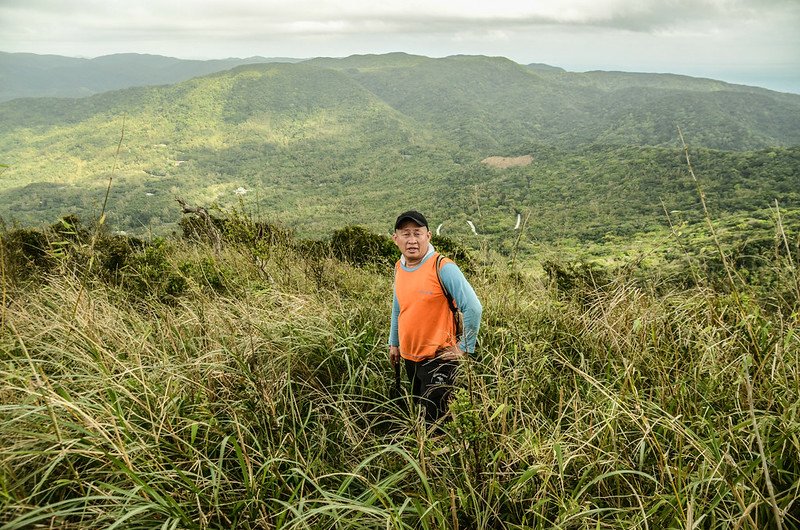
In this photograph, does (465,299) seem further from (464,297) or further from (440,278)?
(440,278)

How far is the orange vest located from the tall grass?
291mm

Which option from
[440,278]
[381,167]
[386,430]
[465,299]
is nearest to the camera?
[386,430]

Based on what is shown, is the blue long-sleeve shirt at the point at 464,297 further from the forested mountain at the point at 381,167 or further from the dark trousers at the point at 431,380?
the forested mountain at the point at 381,167

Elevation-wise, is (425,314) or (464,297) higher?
(464,297)

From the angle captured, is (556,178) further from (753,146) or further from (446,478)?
(753,146)

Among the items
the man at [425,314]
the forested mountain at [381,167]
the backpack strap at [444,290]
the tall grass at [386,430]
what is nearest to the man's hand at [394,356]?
the man at [425,314]

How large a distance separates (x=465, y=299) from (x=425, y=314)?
0.28 metres

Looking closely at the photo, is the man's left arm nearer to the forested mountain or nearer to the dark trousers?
the dark trousers

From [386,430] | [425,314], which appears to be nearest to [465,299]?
[425,314]

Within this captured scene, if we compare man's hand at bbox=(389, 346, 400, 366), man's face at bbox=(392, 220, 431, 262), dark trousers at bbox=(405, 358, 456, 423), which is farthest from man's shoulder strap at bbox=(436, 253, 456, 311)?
man's hand at bbox=(389, 346, 400, 366)

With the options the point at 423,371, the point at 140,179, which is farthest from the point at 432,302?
the point at 140,179

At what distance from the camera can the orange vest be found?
2521mm

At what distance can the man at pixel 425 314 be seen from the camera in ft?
8.01

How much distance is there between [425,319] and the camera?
2553mm
